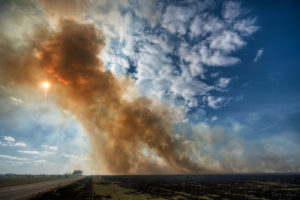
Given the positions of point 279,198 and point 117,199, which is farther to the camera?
point 279,198

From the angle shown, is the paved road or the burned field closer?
the paved road

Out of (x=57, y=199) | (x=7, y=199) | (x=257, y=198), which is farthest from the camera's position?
(x=257, y=198)

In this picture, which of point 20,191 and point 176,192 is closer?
point 20,191

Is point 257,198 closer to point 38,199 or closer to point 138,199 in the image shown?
point 138,199

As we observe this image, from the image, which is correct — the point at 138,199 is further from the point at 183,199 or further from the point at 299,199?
the point at 299,199

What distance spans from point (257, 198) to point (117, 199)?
4290cm

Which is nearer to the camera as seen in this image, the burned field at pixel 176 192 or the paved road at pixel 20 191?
the paved road at pixel 20 191

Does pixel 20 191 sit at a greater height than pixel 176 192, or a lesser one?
greater

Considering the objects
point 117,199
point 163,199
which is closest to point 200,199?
point 163,199

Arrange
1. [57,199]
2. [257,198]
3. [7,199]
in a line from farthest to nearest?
[257,198]
[57,199]
[7,199]

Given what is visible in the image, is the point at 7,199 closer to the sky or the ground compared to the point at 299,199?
closer to the sky

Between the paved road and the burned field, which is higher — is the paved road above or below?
above

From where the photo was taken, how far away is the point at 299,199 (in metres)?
46.3

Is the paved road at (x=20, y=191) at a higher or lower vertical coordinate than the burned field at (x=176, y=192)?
higher
